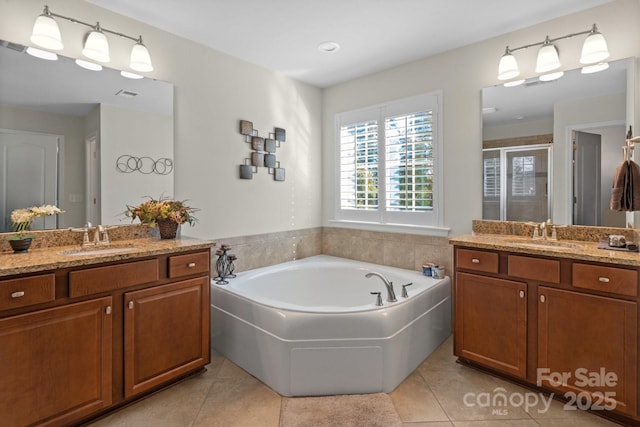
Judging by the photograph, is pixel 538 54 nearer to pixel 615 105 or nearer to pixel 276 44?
pixel 615 105

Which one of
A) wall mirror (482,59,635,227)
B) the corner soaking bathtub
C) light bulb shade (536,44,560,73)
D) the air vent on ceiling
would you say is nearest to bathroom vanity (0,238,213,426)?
the corner soaking bathtub

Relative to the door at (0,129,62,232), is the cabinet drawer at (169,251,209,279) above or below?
below

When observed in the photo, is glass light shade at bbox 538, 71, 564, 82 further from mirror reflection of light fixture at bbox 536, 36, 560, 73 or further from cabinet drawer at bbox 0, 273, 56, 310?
cabinet drawer at bbox 0, 273, 56, 310

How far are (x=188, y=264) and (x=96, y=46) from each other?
5.12ft

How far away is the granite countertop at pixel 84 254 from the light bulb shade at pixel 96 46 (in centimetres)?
127

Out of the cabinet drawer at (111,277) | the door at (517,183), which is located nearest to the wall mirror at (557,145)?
the door at (517,183)

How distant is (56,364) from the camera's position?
1.72 m

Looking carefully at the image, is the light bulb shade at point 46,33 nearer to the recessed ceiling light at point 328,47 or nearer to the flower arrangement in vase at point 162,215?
the flower arrangement in vase at point 162,215

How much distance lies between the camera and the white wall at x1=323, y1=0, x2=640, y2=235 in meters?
2.31

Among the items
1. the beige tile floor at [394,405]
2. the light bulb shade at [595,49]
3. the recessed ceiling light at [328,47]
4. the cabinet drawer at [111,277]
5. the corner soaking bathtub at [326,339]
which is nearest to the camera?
the cabinet drawer at [111,277]

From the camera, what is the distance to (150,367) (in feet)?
6.84

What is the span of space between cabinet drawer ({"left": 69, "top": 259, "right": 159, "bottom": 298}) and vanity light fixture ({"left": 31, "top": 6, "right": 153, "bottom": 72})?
1.43 meters

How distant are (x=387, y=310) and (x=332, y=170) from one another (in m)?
2.16

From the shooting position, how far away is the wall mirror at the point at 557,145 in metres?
2.35
